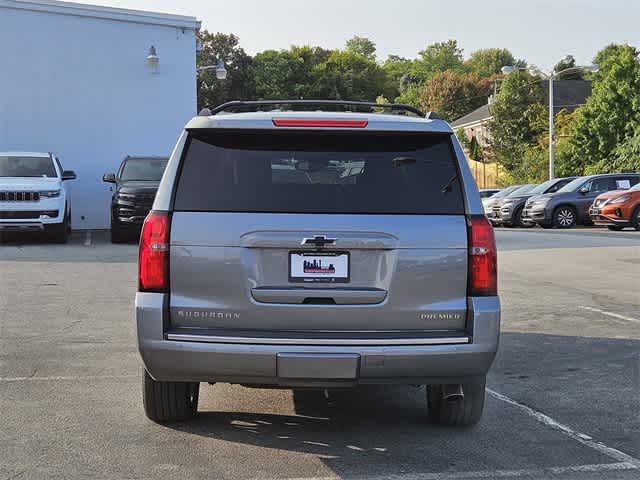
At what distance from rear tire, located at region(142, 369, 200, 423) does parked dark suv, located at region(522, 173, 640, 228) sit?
25495 mm

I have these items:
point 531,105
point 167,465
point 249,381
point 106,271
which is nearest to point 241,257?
point 249,381

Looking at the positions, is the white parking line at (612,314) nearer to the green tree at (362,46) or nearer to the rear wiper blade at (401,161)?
the rear wiper blade at (401,161)

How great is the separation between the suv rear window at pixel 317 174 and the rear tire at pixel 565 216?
2575 cm

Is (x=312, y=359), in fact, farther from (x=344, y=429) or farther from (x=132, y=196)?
(x=132, y=196)

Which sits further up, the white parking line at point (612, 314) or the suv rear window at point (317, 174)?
the suv rear window at point (317, 174)

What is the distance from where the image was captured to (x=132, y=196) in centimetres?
1962

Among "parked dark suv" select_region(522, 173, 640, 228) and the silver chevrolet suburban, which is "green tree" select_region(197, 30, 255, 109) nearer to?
"parked dark suv" select_region(522, 173, 640, 228)

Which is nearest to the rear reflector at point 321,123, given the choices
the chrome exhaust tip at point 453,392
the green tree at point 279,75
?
the chrome exhaust tip at point 453,392

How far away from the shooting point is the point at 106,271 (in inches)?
586

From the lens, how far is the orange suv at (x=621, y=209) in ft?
85.5

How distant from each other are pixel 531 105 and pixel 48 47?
1828 inches

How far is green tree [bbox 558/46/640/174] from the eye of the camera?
5125cm

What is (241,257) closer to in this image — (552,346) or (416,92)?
(552,346)

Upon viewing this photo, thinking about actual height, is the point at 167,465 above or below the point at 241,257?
below
